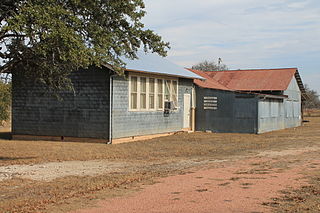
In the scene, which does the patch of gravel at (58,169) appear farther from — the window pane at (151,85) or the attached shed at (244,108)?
the attached shed at (244,108)

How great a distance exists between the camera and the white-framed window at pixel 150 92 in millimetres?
21047

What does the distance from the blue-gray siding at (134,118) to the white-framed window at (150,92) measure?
32 cm

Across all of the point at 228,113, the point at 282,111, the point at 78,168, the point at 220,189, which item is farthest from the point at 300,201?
the point at 282,111

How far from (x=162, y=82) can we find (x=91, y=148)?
7.11 metres

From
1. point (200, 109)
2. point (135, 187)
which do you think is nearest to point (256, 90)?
point (200, 109)

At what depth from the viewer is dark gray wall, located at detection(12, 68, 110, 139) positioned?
781 inches

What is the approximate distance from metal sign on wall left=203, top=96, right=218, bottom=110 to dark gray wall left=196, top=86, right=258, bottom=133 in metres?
0.14

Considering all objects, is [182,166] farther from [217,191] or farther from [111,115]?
[111,115]

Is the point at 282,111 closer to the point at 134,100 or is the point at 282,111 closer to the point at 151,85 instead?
the point at 151,85

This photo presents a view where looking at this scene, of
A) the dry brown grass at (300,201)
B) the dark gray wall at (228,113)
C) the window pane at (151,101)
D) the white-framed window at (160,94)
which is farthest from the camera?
the dark gray wall at (228,113)

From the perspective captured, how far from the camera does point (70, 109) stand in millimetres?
20750

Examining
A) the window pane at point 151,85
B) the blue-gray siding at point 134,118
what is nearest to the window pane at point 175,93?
the blue-gray siding at point 134,118

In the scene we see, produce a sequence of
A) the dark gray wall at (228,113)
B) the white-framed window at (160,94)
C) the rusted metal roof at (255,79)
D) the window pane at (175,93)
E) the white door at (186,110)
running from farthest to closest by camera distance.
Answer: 1. the rusted metal roof at (255,79)
2. the white door at (186,110)
3. the dark gray wall at (228,113)
4. the window pane at (175,93)
5. the white-framed window at (160,94)

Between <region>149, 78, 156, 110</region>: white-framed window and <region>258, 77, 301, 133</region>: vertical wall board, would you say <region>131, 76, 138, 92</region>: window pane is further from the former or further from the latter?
<region>258, 77, 301, 133</region>: vertical wall board
